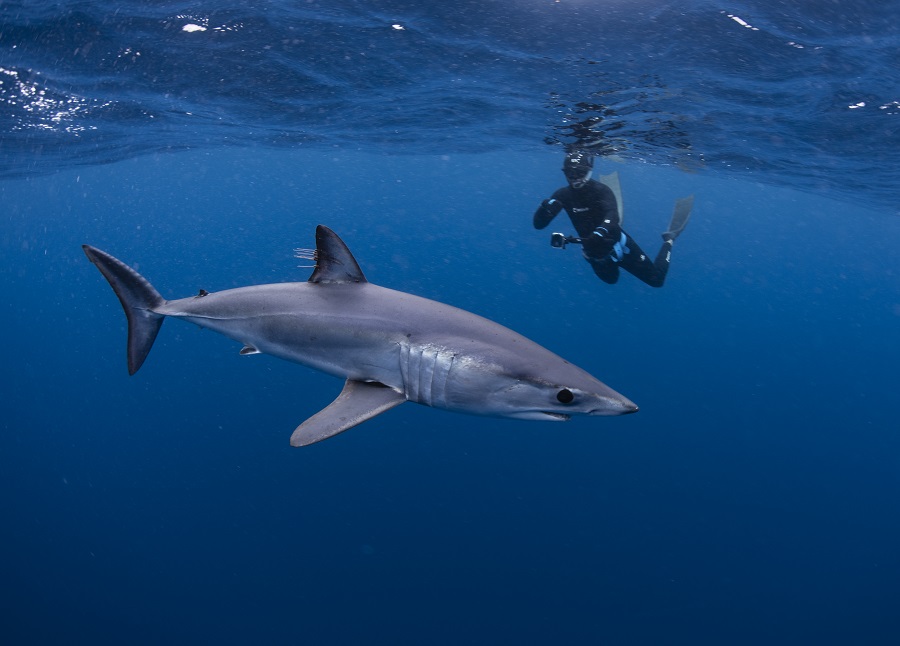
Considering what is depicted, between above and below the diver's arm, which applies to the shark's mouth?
below

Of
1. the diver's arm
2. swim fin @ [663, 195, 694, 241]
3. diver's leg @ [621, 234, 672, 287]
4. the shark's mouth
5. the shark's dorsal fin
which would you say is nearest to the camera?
the shark's mouth

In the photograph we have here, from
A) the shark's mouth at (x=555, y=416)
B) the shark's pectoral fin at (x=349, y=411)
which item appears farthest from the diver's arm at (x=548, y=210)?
the shark's mouth at (x=555, y=416)

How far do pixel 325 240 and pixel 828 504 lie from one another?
88.3 ft

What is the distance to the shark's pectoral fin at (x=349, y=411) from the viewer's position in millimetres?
3332

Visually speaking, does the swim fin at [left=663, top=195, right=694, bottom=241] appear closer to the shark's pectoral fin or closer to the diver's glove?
the diver's glove

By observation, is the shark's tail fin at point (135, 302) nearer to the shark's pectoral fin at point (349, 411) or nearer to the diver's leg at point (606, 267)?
the shark's pectoral fin at point (349, 411)

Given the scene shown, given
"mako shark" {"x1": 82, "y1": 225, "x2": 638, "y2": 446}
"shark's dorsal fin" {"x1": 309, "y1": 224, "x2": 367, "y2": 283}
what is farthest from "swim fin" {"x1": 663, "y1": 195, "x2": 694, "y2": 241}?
"mako shark" {"x1": 82, "y1": 225, "x2": 638, "y2": 446}

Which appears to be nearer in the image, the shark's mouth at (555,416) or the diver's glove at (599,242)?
the shark's mouth at (555,416)

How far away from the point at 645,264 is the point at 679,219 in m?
2.98

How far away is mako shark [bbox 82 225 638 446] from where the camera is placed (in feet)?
10.9

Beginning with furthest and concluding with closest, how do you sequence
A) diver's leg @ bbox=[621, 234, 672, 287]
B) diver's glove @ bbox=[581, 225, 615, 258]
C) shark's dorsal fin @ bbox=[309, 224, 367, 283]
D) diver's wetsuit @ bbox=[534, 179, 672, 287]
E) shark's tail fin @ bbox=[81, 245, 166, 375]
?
diver's leg @ bbox=[621, 234, 672, 287] → diver's wetsuit @ bbox=[534, 179, 672, 287] → diver's glove @ bbox=[581, 225, 615, 258] → shark's tail fin @ bbox=[81, 245, 166, 375] → shark's dorsal fin @ bbox=[309, 224, 367, 283]

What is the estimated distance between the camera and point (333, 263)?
4.28m

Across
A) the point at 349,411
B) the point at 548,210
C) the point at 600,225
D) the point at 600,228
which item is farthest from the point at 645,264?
the point at 349,411

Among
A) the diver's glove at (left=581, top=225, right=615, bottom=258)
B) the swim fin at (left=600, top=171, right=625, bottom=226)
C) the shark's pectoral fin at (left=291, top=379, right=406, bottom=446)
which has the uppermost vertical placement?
the swim fin at (left=600, top=171, right=625, bottom=226)
